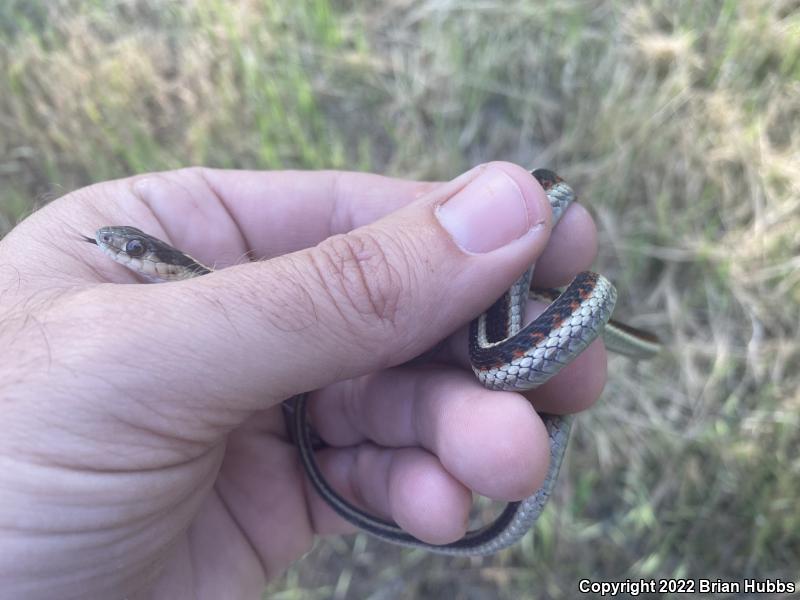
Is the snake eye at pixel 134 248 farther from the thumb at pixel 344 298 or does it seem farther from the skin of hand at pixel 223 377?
the thumb at pixel 344 298

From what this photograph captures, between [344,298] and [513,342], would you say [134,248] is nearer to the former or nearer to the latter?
[344,298]

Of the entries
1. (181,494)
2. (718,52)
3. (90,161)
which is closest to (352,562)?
(181,494)

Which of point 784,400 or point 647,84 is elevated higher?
point 647,84

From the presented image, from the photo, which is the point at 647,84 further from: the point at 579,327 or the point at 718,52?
the point at 579,327
